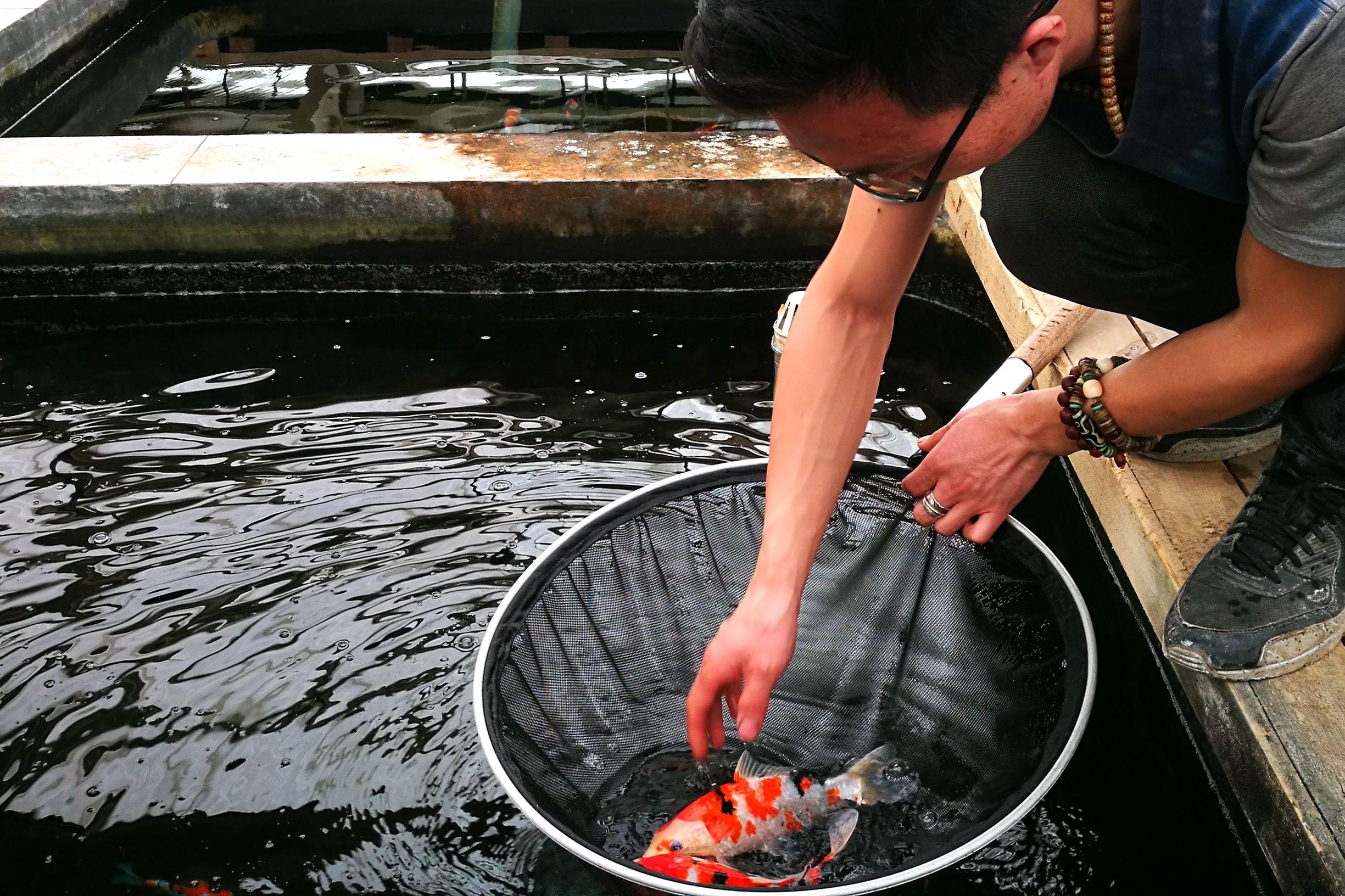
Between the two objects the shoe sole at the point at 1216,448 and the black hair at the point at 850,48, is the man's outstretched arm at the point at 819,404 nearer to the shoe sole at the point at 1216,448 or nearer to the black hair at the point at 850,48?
the black hair at the point at 850,48

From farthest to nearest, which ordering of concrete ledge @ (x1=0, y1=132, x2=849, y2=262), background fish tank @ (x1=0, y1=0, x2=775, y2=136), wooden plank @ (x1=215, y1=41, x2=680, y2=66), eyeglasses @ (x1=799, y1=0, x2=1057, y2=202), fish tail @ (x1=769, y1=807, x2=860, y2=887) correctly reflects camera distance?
wooden plank @ (x1=215, y1=41, x2=680, y2=66) → background fish tank @ (x1=0, y1=0, x2=775, y2=136) → concrete ledge @ (x1=0, y1=132, x2=849, y2=262) → fish tail @ (x1=769, y1=807, x2=860, y2=887) → eyeglasses @ (x1=799, y1=0, x2=1057, y2=202)

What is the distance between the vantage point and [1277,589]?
1545 millimetres

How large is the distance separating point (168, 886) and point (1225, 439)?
2110 mm

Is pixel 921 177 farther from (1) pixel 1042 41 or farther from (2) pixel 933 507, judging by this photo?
(2) pixel 933 507

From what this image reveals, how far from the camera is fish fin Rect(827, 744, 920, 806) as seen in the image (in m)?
1.86

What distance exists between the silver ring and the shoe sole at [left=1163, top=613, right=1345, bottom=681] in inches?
16.4

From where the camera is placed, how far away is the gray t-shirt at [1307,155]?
1.11 m

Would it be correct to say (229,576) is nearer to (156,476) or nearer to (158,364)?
(156,476)

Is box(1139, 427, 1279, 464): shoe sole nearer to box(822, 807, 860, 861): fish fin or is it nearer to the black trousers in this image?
the black trousers

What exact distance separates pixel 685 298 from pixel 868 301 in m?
2.19

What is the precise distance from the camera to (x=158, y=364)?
3.39m

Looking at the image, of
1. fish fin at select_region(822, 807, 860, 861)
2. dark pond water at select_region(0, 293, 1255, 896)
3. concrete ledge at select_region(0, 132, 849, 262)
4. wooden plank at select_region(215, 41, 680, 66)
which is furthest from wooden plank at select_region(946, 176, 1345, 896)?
wooden plank at select_region(215, 41, 680, 66)

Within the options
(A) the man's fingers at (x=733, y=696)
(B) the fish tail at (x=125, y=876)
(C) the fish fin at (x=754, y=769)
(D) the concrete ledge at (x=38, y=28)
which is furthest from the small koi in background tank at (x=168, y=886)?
(D) the concrete ledge at (x=38, y=28)

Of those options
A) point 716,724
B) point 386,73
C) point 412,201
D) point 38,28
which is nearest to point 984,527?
point 716,724
